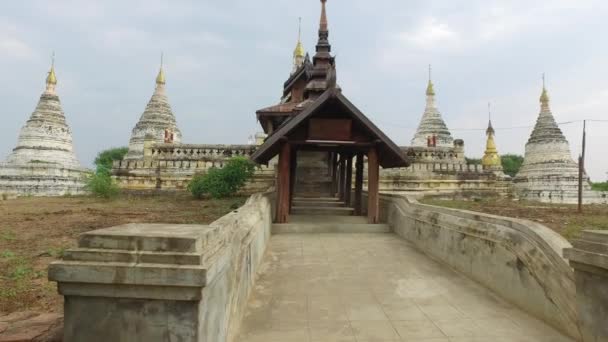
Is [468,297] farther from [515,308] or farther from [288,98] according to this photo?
[288,98]

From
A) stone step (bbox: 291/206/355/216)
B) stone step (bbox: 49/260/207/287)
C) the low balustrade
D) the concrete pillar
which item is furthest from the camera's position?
the low balustrade

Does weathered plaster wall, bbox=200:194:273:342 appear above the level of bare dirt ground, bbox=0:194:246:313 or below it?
above

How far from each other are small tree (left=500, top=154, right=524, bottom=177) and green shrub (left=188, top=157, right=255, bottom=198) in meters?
57.2

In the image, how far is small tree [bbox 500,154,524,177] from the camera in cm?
6044

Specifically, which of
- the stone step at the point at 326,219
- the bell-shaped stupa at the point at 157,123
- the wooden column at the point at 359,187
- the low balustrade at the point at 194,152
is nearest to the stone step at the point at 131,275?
the stone step at the point at 326,219

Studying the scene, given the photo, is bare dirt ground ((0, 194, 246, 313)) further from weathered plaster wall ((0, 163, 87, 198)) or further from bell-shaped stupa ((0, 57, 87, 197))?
bell-shaped stupa ((0, 57, 87, 197))

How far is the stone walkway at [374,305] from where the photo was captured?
3412 millimetres

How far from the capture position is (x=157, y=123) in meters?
31.3

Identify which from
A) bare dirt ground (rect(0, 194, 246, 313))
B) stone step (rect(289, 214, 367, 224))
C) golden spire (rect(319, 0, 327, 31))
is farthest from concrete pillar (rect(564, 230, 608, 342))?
golden spire (rect(319, 0, 327, 31))

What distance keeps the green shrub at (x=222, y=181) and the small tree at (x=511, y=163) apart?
188 feet

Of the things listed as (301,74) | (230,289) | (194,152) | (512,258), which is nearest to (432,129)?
(301,74)

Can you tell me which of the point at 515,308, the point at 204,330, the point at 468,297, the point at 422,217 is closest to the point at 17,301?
the point at 204,330

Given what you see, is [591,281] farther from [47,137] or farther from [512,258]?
[47,137]

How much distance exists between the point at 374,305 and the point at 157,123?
102 ft
